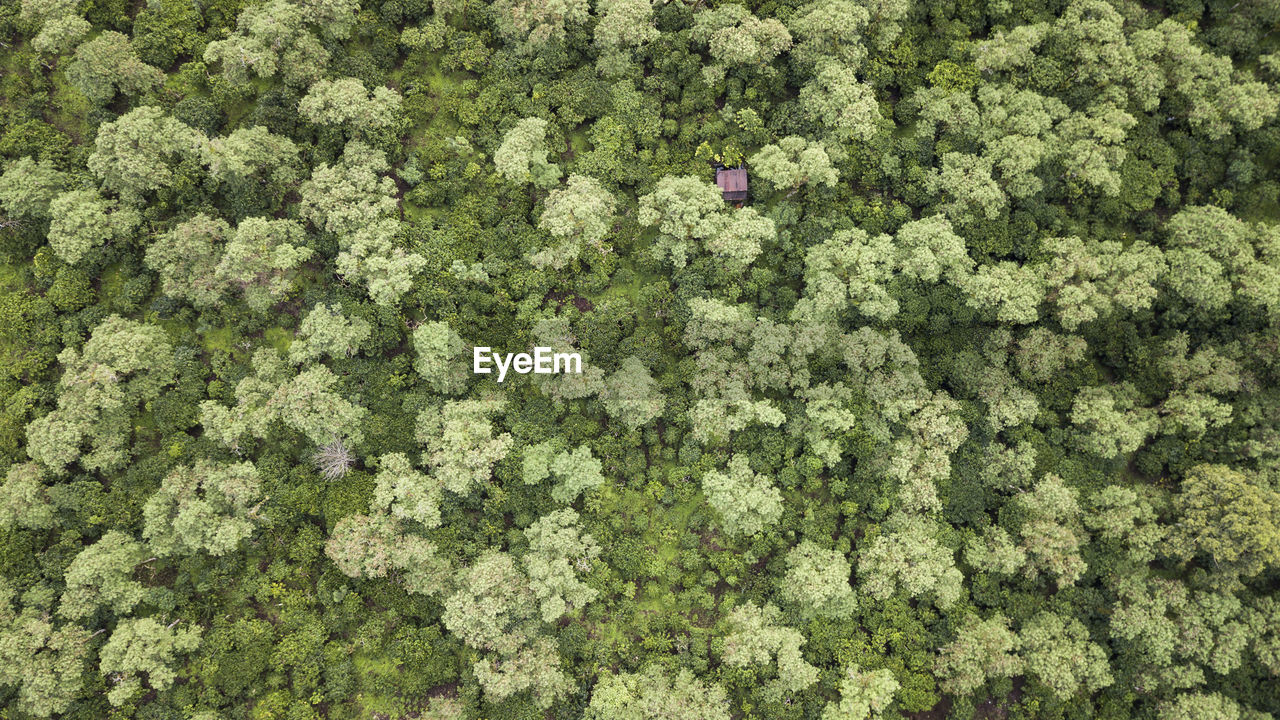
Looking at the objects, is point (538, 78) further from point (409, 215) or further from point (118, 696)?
point (118, 696)

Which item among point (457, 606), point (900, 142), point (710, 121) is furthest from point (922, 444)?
point (457, 606)

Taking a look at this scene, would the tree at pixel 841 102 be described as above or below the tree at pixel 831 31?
below

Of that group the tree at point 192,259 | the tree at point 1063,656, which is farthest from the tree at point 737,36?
the tree at point 1063,656

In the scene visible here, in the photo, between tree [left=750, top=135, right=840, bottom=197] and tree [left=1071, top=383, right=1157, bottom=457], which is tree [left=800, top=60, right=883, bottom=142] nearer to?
tree [left=750, top=135, right=840, bottom=197]

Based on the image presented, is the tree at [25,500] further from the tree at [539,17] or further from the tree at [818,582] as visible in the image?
the tree at [818,582]

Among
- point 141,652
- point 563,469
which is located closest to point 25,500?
point 141,652

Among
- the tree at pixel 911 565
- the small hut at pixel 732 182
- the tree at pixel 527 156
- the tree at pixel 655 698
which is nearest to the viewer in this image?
the tree at pixel 655 698

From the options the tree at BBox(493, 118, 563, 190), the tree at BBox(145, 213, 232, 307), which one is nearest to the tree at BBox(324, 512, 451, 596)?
the tree at BBox(145, 213, 232, 307)
